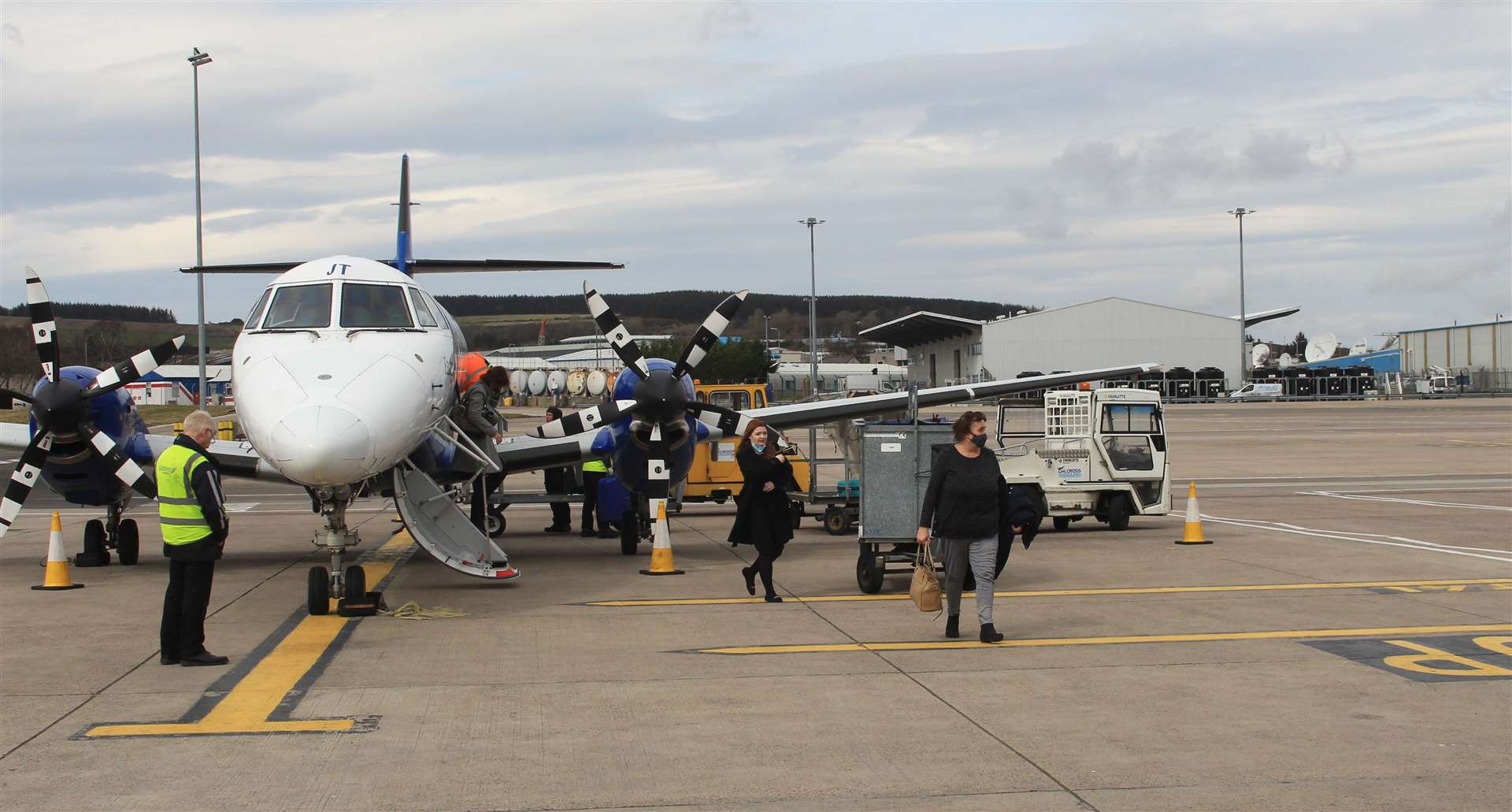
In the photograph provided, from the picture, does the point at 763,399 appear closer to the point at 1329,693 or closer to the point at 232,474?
the point at 232,474

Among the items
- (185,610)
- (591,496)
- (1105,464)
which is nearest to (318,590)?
(185,610)

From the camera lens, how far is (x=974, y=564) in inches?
404

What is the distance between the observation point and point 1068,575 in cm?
1451

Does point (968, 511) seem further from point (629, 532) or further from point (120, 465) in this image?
point (120, 465)

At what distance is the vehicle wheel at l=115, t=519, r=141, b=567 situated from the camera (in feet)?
54.2

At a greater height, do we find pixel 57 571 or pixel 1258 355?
pixel 1258 355

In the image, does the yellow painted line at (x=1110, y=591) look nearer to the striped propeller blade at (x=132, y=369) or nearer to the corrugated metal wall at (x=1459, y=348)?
the striped propeller blade at (x=132, y=369)

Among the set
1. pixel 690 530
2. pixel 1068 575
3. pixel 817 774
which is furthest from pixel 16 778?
pixel 690 530

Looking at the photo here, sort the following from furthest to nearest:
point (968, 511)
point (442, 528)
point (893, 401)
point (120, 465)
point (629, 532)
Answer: point (893, 401) < point (629, 532) < point (120, 465) < point (442, 528) < point (968, 511)

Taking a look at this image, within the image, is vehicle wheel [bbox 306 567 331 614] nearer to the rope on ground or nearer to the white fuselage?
the rope on ground

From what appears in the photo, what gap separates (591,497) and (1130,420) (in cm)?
870

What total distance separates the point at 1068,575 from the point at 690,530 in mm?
8110

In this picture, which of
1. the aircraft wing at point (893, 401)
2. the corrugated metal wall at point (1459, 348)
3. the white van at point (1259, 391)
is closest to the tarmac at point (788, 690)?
the aircraft wing at point (893, 401)

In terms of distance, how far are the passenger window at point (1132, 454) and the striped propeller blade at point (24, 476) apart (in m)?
14.8
